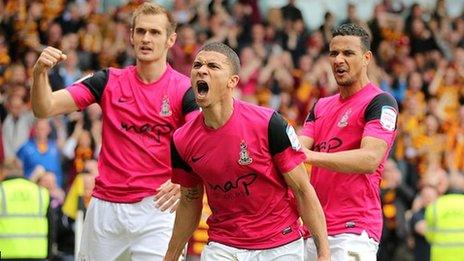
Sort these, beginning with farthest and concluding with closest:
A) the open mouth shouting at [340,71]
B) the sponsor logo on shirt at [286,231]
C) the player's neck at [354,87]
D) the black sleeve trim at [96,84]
Result: 1. the black sleeve trim at [96,84]
2. the player's neck at [354,87]
3. the open mouth shouting at [340,71]
4. the sponsor logo on shirt at [286,231]

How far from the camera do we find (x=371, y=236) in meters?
9.41

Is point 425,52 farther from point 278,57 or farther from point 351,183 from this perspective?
point 351,183

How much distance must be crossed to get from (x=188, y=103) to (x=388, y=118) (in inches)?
62.3

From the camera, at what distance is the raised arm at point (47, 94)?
905cm

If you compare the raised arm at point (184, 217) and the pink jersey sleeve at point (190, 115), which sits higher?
the pink jersey sleeve at point (190, 115)

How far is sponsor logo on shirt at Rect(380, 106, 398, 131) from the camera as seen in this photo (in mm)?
9281

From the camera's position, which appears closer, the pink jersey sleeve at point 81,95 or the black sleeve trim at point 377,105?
the black sleeve trim at point 377,105

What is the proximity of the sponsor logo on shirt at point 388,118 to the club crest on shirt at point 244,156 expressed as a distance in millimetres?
1239

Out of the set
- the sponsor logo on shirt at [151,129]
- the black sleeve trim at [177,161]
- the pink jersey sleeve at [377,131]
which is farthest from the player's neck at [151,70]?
the pink jersey sleeve at [377,131]

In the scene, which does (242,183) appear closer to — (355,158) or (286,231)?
(286,231)

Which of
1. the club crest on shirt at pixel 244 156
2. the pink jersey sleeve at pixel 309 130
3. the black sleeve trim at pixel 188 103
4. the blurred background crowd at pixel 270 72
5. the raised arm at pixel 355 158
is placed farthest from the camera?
the blurred background crowd at pixel 270 72

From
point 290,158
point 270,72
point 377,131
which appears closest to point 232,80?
point 290,158

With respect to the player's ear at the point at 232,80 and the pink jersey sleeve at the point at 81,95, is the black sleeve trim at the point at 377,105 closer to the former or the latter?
the player's ear at the point at 232,80

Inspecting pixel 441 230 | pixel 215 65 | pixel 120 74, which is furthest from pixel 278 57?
pixel 215 65
